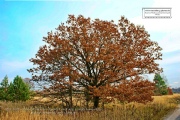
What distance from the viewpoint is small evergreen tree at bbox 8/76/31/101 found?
118 ft

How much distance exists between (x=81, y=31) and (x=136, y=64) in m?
4.94

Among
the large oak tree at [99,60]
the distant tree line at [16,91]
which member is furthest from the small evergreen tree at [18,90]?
the large oak tree at [99,60]

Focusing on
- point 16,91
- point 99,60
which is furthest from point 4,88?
point 99,60

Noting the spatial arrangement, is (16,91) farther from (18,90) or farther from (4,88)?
(4,88)

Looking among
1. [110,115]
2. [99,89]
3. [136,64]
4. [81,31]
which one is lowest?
[110,115]

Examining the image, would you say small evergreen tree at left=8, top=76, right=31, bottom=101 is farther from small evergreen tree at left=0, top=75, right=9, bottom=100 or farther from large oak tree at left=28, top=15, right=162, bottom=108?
large oak tree at left=28, top=15, right=162, bottom=108

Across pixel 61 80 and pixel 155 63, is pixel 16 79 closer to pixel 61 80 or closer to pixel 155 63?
pixel 61 80

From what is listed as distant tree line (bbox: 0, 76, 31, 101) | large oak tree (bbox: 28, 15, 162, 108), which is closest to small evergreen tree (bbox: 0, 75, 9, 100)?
distant tree line (bbox: 0, 76, 31, 101)

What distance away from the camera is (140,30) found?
74.2 ft

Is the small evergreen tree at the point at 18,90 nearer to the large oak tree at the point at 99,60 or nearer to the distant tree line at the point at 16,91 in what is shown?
the distant tree line at the point at 16,91

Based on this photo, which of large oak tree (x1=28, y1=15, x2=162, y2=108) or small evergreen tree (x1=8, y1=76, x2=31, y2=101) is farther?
small evergreen tree (x1=8, y1=76, x2=31, y2=101)

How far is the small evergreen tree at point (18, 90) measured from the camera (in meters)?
36.1

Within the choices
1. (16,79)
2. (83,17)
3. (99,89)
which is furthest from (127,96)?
(16,79)

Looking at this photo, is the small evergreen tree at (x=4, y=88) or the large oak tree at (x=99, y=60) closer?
the large oak tree at (x=99, y=60)
